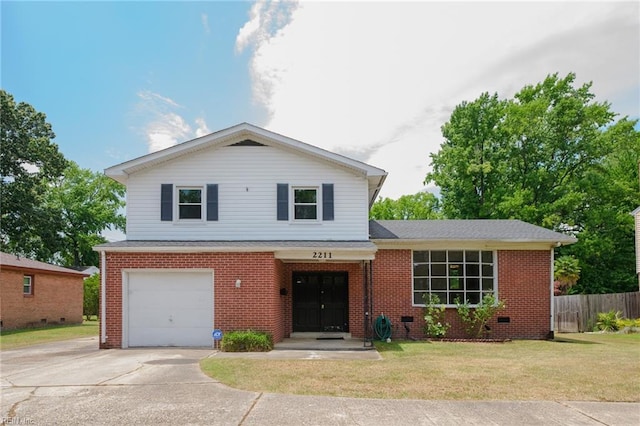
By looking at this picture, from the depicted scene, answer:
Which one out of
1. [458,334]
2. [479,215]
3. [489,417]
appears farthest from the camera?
[479,215]

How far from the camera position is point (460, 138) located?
34.3 metres

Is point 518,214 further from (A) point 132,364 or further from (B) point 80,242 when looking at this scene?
(B) point 80,242

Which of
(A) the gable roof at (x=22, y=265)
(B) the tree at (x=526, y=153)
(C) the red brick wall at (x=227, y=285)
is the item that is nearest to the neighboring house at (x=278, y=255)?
(C) the red brick wall at (x=227, y=285)

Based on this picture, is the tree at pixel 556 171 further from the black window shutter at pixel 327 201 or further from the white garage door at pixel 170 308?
the white garage door at pixel 170 308

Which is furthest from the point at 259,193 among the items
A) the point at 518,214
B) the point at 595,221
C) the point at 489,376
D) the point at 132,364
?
the point at 595,221

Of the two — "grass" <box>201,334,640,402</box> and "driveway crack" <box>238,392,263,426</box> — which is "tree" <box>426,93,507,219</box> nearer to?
"grass" <box>201,334,640,402</box>

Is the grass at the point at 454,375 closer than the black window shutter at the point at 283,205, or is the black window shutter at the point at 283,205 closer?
the grass at the point at 454,375

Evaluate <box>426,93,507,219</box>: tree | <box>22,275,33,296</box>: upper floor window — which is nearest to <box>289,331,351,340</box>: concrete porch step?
<box>22,275,33,296</box>: upper floor window

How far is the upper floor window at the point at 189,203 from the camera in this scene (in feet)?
54.3

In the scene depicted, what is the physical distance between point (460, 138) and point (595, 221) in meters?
9.52

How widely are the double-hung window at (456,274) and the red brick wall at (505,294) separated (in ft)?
1.23

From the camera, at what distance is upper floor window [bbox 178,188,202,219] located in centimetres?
1655

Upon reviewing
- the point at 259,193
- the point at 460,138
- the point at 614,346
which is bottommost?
the point at 614,346

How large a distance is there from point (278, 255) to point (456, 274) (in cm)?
629
